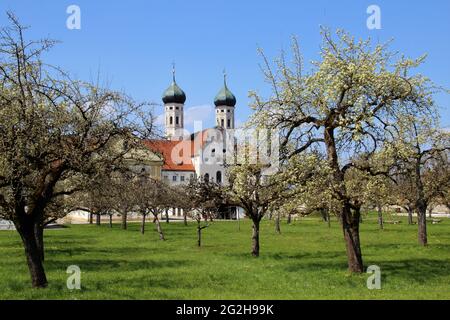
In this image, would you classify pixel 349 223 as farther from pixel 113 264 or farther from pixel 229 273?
pixel 113 264

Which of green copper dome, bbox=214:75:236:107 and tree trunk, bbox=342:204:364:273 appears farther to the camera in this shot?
green copper dome, bbox=214:75:236:107

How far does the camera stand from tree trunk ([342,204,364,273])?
22.7m

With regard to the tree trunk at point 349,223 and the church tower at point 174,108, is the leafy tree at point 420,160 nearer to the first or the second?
the tree trunk at point 349,223

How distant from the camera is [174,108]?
14362 cm

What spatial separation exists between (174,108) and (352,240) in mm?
123492

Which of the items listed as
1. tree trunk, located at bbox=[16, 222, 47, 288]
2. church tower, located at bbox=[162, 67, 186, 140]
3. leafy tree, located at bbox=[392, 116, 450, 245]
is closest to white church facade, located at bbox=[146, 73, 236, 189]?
church tower, located at bbox=[162, 67, 186, 140]

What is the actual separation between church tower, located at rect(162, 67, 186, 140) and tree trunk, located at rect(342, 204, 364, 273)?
121 metres

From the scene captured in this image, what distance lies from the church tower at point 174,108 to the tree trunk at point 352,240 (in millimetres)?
120974

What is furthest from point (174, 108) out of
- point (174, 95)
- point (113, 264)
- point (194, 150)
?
point (113, 264)

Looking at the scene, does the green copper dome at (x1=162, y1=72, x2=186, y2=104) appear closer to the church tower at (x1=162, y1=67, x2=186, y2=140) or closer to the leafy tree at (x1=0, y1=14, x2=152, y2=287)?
the church tower at (x1=162, y1=67, x2=186, y2=140)

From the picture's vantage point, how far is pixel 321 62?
22328 mm

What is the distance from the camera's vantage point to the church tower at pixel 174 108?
14275cm
